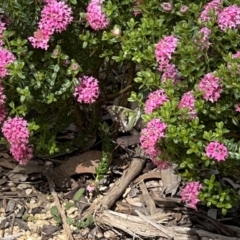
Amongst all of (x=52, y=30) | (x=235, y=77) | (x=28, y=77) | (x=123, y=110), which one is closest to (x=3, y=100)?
(x=28, y=77)

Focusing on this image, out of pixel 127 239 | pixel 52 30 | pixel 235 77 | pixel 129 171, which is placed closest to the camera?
pixel 235 77

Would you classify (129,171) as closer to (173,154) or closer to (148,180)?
(148,180)

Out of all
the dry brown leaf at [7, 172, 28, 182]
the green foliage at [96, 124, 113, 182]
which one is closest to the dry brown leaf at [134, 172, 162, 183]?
the green foliage at [96, 124, 113, 182]

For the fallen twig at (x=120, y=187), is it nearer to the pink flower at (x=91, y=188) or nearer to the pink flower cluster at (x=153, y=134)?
the pink flower at (x=91, y=188)

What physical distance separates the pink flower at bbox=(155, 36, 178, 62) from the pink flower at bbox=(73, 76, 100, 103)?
1.61ft

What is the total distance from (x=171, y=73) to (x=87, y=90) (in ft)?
1.70

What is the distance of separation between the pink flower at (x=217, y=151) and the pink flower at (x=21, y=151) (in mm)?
1029

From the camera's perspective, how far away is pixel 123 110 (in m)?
3.72

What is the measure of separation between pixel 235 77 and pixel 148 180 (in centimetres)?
131

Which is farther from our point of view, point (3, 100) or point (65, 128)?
point (65, 128)

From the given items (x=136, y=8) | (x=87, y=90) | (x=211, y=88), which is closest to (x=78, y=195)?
(x=87, y=90)

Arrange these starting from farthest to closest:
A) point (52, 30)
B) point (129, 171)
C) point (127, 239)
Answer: point (129, 171) < point (127, 239) < point (52, 30)

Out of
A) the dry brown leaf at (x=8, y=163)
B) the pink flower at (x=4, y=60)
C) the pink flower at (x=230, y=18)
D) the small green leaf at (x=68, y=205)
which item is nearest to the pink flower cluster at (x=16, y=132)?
the pink flower at (x=4, y=60)

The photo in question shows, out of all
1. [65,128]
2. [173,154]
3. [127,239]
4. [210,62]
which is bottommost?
[127,239]
